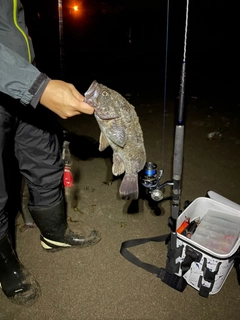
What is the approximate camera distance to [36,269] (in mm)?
2721

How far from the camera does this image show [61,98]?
1.77 meters

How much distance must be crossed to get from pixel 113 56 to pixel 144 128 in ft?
24.3

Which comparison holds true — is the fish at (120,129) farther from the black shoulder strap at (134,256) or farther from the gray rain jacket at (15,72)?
the black shoulder strap at (134,256)

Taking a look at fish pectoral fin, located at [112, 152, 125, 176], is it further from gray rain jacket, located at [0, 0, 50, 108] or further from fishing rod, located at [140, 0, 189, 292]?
gray rain jacket, located at [0, 0, 50, 108]

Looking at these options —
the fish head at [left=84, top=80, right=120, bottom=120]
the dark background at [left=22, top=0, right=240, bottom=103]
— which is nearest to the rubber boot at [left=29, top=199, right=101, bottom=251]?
the fish head at [left=84, top=80, right=120, bottom=120]

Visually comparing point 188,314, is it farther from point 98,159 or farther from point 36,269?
point 98,159

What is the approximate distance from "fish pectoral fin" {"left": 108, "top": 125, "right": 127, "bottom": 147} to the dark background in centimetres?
367

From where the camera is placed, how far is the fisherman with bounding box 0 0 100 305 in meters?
1.69

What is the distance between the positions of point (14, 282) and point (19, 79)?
1.71 m

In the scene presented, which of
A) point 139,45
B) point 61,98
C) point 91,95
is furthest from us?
point 139,45

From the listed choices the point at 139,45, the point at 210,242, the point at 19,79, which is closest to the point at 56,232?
the point at 210,242

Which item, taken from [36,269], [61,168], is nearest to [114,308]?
[36,269]

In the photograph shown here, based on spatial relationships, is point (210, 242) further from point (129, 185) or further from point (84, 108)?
point (84, 108)

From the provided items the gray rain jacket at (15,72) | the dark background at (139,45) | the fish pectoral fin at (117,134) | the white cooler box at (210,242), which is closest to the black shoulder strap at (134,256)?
the white cooler box at (210,242)
